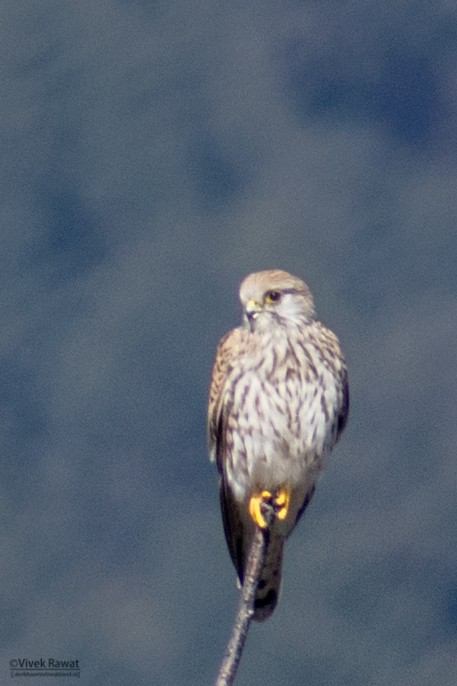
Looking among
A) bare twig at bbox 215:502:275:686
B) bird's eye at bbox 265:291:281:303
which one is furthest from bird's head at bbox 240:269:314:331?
bare twig at bbox 215:502:275:686

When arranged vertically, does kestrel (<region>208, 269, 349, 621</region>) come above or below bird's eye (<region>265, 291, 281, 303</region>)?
below

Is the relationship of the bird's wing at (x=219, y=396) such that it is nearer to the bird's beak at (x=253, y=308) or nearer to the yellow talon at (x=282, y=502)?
the bird's beak at (x=253, y=308)

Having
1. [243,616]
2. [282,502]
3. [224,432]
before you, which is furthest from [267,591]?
[243,616]

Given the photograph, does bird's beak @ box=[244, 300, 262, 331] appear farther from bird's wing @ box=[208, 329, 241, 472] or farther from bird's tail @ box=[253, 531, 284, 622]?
bird's tail @ box=[253, 531, 284, 622]

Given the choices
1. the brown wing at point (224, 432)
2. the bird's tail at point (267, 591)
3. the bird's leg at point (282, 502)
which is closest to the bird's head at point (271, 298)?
the brown wing at point (224, 432)

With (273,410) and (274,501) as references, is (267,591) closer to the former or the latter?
(274,501)
